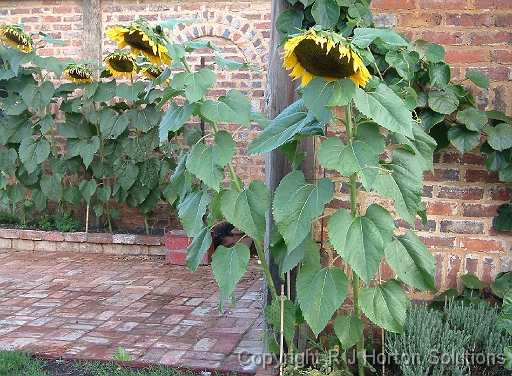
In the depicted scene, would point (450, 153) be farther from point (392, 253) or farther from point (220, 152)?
point (220, 152)

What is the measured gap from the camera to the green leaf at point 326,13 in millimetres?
2674

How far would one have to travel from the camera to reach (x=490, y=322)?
2666 millimetres

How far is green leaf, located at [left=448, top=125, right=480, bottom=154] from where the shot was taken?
2.75 m

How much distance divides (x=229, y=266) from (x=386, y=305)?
69cm

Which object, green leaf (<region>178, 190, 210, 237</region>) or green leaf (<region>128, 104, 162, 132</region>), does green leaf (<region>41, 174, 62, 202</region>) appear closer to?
green leaf (<region>128, 104, 162, 132</region>)

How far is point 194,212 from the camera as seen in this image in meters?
2.57

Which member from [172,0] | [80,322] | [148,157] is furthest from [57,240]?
[172,0]

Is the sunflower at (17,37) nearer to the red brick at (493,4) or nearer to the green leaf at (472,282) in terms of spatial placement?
the red brick at (493,4)

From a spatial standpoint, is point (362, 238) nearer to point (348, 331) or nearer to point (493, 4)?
point (348, 331)

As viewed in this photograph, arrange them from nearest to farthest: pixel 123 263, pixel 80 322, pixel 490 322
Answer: pixel 490 322, pixel 80 322, pixel 123 263

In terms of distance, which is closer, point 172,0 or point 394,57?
point 394,57

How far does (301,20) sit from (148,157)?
365cm

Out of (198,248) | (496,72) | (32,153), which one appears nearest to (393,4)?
(496,72)

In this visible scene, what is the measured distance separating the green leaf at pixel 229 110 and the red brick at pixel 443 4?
3.30ft
